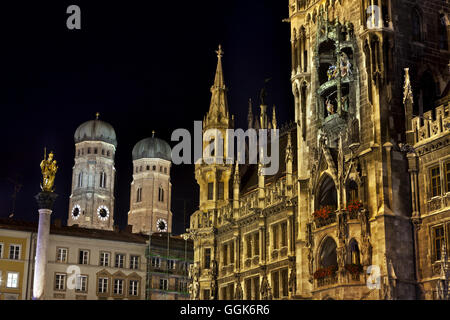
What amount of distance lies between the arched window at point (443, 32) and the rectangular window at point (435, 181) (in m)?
10.5

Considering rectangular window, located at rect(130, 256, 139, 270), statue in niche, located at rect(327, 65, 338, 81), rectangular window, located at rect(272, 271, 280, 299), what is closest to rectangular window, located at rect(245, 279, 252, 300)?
rectangular window, located at rect(272, 271, 280, 299)

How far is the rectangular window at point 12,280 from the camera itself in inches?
3295

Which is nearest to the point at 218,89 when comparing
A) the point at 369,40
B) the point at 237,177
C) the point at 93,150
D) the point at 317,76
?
the point at 237,177

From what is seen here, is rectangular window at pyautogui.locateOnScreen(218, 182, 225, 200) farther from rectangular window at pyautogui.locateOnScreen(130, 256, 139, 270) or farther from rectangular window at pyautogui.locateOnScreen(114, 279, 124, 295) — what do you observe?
rectangular window at pyautogui.locateOnScreen(130, 256, 139, 270)

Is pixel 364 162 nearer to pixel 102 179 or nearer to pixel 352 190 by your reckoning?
pixel 352 190

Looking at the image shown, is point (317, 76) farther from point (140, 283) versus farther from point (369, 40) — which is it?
point (140, 283)

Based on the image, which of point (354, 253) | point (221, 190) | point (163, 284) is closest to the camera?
point (354, 253)

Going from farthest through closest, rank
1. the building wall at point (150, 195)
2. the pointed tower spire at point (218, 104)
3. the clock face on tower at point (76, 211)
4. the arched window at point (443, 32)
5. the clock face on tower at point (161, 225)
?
the building wall at point (150, 195)
the clock face on tower at point (161, 225)
the clock face on tower at point (76, 211)
the pointed tower spire at point (218, 104)
the arched window at point (443, 32)

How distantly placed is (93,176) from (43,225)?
101098 mm

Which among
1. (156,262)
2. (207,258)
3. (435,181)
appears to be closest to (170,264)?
(156,262)

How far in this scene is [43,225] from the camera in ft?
196

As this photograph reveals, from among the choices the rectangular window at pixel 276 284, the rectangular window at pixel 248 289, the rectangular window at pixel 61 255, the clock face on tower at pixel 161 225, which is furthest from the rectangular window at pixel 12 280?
the clock face on tower at pixel 161 225

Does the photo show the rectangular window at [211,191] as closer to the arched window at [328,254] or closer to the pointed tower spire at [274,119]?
the pointed tower spire at [274,119]

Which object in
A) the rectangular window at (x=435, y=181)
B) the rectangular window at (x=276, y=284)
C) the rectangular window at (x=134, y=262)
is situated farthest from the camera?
the rectangular window at (x=134, y=262)
